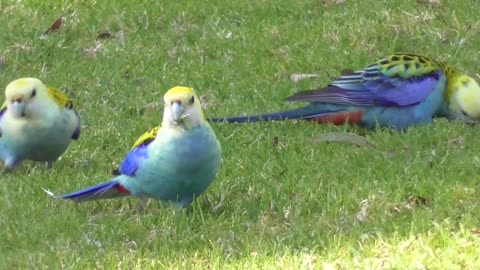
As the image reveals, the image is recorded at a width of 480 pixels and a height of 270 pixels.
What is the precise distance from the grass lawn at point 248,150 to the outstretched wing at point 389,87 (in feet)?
0.63

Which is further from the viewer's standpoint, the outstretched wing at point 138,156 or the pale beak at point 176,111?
the outstretched wing at point 138,156

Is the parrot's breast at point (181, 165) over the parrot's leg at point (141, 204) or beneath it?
over

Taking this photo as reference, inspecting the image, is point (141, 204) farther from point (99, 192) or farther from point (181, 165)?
point (181, 165)

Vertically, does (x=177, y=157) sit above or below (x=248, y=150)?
above

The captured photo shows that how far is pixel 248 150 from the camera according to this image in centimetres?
616

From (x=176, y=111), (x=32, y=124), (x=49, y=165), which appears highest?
(x=176, y=111)

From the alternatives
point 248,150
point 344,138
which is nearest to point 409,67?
Answer: point 344,138

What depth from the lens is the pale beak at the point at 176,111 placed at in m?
4.82

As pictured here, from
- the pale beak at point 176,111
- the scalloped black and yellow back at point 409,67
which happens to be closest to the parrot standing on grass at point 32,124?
the pale beak at point 176,111

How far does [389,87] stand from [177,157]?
1.97 meters

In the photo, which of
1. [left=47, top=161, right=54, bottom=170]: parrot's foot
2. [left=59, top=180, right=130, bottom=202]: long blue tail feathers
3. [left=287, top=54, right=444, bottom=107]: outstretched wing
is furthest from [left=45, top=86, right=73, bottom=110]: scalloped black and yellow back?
[left=287, top=54, right=444, bottom=107]: outstretched wing

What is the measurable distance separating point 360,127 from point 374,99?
19 centimetres

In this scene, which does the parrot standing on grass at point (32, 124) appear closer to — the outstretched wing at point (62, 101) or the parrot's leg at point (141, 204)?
the outstretched wing at point (62, 101)

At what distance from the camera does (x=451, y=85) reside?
6512 mm
